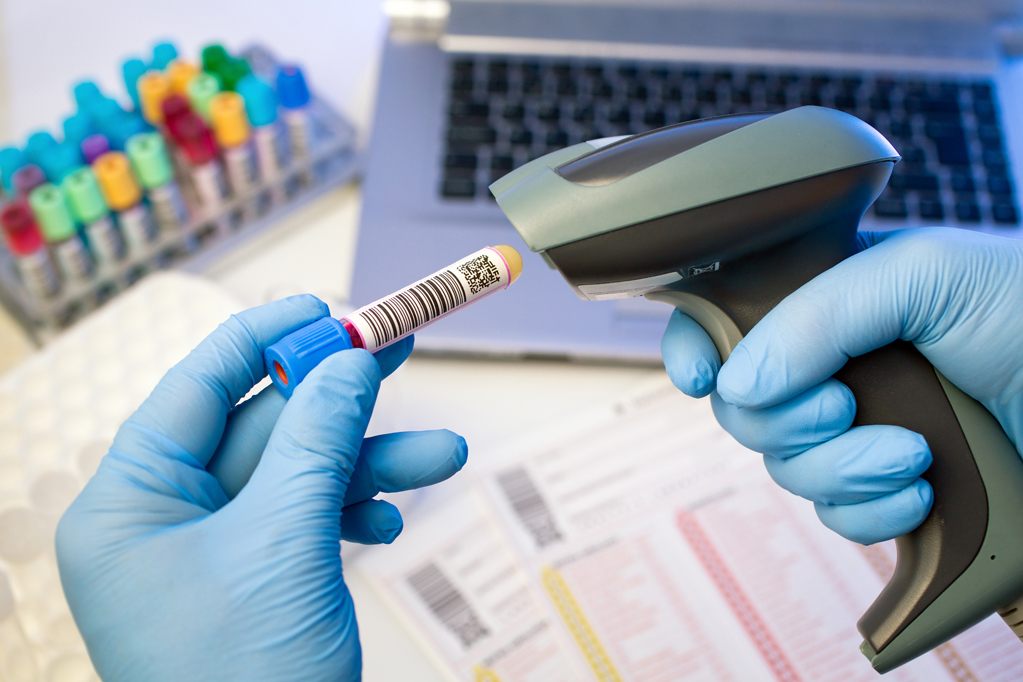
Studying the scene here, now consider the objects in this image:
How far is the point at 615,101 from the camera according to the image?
96cm

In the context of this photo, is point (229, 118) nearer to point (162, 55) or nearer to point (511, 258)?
point (162, 55)

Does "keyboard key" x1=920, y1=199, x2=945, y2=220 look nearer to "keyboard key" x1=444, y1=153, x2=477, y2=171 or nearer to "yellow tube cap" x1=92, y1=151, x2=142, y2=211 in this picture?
"keyboard key" x1=444, y1=153, x2=477, y2=171

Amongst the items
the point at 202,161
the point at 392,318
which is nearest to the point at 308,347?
the point at 392,318

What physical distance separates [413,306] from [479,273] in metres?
0.05

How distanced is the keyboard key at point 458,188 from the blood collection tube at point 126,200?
11.5 inches

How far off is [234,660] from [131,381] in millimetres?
340

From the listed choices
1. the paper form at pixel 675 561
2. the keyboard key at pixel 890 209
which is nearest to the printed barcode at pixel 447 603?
the paper form at pixel 675 561

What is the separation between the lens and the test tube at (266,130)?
2.85 ft

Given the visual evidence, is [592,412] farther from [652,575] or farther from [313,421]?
[313,421]

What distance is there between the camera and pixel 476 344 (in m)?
0.85

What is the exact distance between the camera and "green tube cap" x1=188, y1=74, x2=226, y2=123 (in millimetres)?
870

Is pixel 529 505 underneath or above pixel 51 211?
underneath

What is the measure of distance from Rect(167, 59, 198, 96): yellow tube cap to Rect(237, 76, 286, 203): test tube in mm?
56

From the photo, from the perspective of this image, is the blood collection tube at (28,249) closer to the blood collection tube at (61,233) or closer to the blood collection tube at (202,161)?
the blood collection tube at (61,233)
